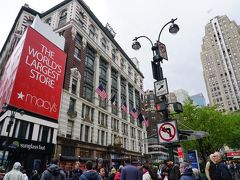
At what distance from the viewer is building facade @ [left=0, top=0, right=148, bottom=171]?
2625cm

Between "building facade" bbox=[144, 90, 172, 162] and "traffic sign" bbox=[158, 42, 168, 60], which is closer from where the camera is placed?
"traffic sign" bbox=[158, 42, 168, 60]

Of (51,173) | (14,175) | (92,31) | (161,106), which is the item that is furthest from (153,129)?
(51,173)

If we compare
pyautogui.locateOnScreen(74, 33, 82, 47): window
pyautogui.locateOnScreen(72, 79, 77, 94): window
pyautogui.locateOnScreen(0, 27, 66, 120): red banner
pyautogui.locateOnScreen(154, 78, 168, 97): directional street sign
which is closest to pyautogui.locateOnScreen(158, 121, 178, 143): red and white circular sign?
pyautogui.locateOnScreen(154, 78, 168, 97): directional street sign

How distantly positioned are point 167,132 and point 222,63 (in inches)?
4775

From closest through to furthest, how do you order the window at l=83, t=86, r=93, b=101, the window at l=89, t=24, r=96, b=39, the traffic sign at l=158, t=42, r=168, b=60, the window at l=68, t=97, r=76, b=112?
1. the traffic sign at l=158, t=42, r=168, b=60
2. the window at l=68, t=97, r=76, b=112
3. the window at l=83, t=86, r=93, b=101
4. the window at l=89, t=24, r=96, b=39

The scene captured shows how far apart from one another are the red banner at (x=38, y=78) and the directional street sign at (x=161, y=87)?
1766cm

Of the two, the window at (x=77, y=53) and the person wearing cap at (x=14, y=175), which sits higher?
the window at (x=77, y=53)

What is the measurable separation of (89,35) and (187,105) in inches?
860

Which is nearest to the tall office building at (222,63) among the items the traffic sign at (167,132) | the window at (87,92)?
the window at (87,92)

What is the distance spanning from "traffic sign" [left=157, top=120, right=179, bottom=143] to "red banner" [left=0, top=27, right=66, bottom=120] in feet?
59.6

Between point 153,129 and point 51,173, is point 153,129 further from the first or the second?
point 51,173

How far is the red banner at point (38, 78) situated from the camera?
70.1 ft

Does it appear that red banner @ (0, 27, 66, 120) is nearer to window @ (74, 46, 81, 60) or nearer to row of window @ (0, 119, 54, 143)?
row of window @ (0, 119, 54, 143)

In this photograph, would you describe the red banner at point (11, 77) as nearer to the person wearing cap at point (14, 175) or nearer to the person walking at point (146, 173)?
the person wearing cap at point (14, 175)
